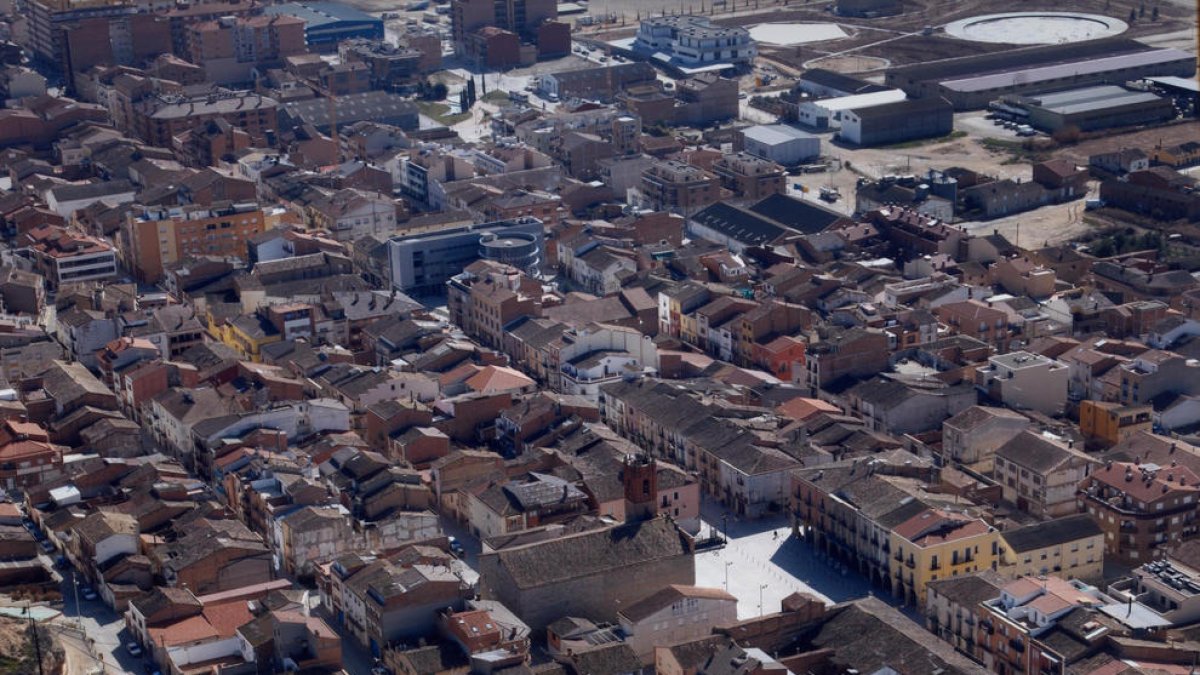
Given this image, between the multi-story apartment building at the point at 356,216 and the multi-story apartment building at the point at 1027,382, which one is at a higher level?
the multi-story apartment building at the point at 1027,382

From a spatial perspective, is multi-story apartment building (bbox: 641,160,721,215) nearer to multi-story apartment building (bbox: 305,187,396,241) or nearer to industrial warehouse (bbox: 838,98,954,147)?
multi-story apartment building (bbox: 305,187,396,241)

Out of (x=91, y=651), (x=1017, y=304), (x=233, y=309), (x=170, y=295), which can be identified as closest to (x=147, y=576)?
(x=91, y=651)

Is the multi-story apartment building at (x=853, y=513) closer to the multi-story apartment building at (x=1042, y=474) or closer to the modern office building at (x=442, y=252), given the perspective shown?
the multi-story apartment building at (x=1042, y=474)

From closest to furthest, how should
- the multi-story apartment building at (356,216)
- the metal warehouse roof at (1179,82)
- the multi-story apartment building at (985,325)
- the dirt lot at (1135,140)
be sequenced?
the multi-story apartment building at (985,325), the multi-story apartment building at (356,216), the dirt lot at (1135,140), the metal warehouse roof at (1179,82)

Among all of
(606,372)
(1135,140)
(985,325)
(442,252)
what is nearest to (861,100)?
(1135,140)

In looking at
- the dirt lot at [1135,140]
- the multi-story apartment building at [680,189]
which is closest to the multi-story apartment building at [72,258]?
the multi-story apartment building at [680,189]

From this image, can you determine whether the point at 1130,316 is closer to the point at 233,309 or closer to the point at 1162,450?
the point at 1162,450
